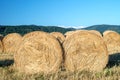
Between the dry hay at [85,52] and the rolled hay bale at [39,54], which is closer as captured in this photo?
the rolled hay bale at [39,54]

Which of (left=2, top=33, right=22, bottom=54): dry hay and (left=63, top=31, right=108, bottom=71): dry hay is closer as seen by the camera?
(left=63, top=31, right=108, bottom=71): dry hay

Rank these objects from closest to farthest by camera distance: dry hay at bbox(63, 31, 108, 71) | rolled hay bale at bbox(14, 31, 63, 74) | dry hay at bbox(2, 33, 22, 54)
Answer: rolled hay bale at bbox(14, 31, 63, 74)
dry hay at bbox(63, 31, 108, 71)
dry hay at bbox(2, 33, 22, 54)

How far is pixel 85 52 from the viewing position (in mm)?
12680

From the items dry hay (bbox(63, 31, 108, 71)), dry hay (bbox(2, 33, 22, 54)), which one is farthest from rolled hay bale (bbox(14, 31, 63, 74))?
dry hay (bbox(2, 33, 22, 54))

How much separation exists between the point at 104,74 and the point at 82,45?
2037 millimetres

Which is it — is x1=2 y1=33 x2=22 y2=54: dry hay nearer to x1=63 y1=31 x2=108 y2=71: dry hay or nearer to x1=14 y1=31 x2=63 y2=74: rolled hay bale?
x1=14 y1=31 x2=63 y2=74: rolled hay bale

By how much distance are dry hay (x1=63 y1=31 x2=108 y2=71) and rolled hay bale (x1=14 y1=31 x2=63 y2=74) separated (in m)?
0.52

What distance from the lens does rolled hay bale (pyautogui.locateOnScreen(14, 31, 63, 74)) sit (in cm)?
1197

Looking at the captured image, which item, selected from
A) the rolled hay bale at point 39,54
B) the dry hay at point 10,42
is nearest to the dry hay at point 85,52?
the rolled hay bale at point 39,54

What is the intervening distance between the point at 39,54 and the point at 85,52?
1800 millimetres

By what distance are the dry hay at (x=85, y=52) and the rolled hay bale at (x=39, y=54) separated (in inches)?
20.6

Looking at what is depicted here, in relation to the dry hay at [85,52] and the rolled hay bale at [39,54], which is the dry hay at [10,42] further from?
the dry hay at [85,52]

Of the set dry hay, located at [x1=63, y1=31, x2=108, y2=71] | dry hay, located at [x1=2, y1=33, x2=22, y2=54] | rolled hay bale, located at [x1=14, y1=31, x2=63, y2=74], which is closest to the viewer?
rolled hay bale, located at [x1=14, y1=31, x2=63, y2=74]

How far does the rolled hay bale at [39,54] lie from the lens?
1197 cm
